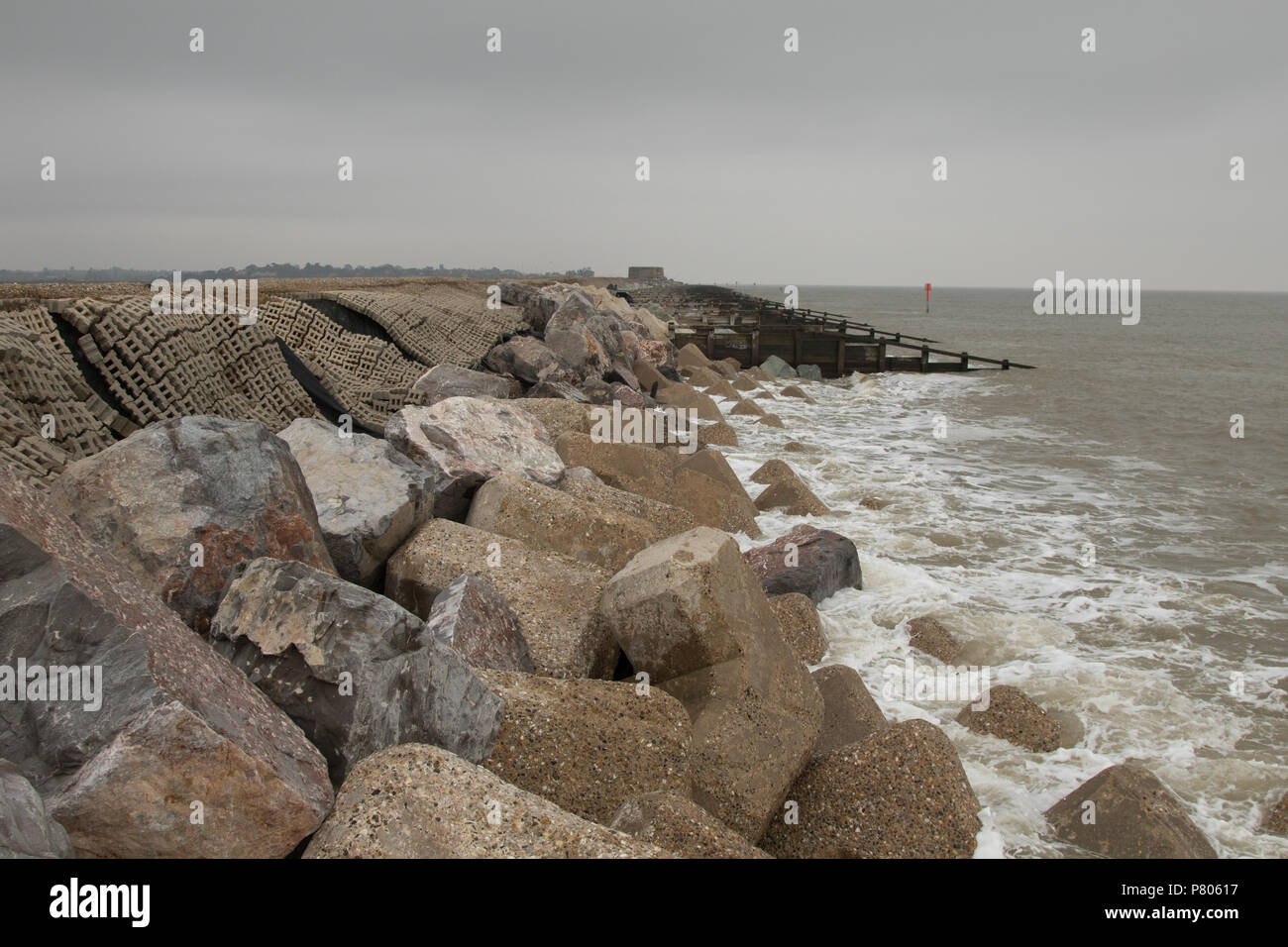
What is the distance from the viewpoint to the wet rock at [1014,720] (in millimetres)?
4633

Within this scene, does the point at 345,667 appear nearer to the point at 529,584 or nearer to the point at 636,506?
the point at 529,584

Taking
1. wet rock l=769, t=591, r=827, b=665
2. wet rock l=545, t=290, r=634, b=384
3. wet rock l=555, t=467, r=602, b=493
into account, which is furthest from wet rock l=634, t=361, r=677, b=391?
wet rock l=769, t=591, r=827, b=665

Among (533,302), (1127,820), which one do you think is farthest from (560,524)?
(533,302)

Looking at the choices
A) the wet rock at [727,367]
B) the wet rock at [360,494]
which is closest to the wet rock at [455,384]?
the wet rock at [360,494]

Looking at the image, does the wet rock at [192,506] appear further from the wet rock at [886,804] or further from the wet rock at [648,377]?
the wet rock at [648,377]

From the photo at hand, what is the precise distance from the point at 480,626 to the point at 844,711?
2.02 m

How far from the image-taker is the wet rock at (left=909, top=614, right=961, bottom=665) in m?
5.68

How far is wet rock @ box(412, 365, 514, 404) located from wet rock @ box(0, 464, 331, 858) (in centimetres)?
674

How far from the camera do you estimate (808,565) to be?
6.41m

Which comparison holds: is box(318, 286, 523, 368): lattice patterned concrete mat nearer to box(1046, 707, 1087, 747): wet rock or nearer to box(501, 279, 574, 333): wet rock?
box(501, 279, 574, 333): wet rock

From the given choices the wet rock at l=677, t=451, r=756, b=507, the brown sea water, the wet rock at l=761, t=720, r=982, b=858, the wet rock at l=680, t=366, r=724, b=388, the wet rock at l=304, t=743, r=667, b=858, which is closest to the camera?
the wet rock at l=304, t=743, r=667, b=858

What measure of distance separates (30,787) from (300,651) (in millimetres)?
871
